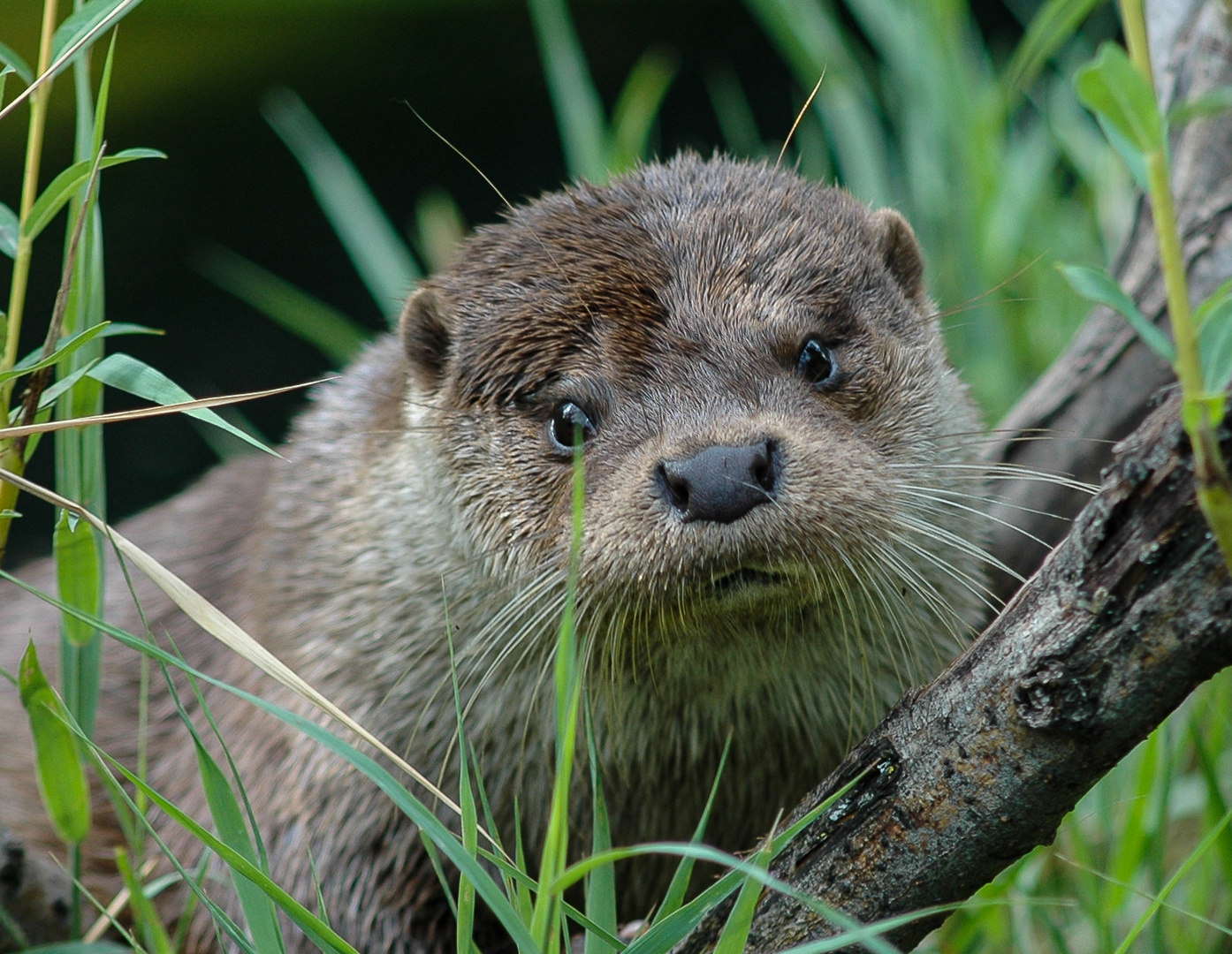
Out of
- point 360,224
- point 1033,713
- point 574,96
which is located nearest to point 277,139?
point 360,224

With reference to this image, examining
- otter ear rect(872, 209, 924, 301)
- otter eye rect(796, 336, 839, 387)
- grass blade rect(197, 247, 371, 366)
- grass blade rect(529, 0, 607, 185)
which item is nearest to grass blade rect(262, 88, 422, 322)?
grass blade rect(197, 247, 371, 366)

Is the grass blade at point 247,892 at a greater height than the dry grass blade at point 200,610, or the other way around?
the dry grass blade at point 200,610

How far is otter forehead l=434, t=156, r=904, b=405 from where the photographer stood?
1.66m

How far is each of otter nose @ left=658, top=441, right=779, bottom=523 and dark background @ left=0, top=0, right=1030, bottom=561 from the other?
3.58 meters

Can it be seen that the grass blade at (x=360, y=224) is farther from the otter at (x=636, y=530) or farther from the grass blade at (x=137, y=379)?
the grass blade at (x=137, y=379)

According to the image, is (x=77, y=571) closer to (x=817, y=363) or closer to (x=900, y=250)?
(x=817, y=363)

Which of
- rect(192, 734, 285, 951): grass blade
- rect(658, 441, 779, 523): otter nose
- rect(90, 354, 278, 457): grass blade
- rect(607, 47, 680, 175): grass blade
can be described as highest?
rect(607, 47, 680, 175): grass blade

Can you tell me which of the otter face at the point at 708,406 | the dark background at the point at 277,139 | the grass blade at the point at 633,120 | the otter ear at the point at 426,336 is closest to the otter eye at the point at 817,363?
the otter face at the point at 708,406

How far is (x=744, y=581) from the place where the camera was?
4.79ft

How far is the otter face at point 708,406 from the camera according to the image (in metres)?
1.45

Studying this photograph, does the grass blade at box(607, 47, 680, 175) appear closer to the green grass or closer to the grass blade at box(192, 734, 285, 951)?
the green grass

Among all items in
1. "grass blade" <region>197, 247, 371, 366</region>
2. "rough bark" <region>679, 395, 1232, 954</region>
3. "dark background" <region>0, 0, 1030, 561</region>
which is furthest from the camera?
"dark background" <region>0, 0, 1030, 561</region>

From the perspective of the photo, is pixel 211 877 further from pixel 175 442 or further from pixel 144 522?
pixel 175 442

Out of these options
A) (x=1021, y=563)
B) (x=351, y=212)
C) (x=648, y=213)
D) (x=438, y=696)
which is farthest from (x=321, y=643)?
(x=351, y=212)
